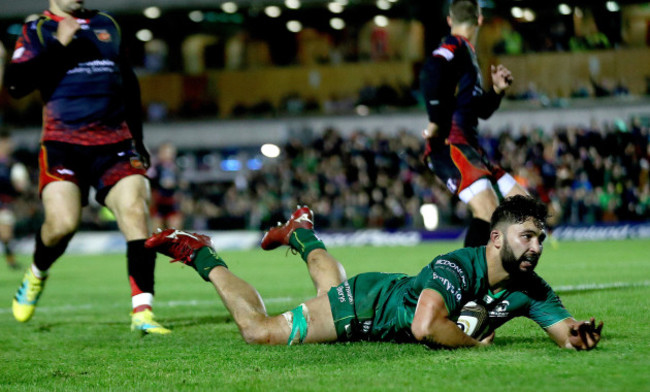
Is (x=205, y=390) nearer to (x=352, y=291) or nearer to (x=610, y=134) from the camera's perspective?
(x=352, y=291)

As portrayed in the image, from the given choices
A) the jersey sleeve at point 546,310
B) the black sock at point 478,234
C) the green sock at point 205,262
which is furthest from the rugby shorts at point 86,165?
the jersey sleeve at point 546,310

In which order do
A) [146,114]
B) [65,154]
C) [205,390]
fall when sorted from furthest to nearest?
[146,114]
[65,154]
[205,390]

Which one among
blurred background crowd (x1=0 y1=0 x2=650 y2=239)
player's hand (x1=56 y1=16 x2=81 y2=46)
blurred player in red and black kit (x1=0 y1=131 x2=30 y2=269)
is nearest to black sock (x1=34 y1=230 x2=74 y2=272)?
player's hand (x1=56 y1=16 x2=81 y2=46)

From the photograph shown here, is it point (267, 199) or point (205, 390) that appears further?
point (267, 199)

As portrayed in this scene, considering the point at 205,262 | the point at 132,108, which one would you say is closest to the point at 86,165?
the point at 132,108

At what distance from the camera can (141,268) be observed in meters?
6.50

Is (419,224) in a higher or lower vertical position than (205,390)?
lower

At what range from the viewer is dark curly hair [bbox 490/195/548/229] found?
4566mm

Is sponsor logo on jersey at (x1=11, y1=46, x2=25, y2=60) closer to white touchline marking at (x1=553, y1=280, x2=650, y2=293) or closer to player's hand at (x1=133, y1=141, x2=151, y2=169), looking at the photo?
player's hand at (x1=133, y1=141, x2=151, y2=169)

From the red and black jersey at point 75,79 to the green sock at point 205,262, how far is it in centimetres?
137

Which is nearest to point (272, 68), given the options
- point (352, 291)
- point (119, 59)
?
point (119, 59)

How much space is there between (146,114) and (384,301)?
29.7 meters

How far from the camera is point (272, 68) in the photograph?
33844 mm

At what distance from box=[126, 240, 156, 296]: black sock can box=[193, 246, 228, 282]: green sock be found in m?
0.67
